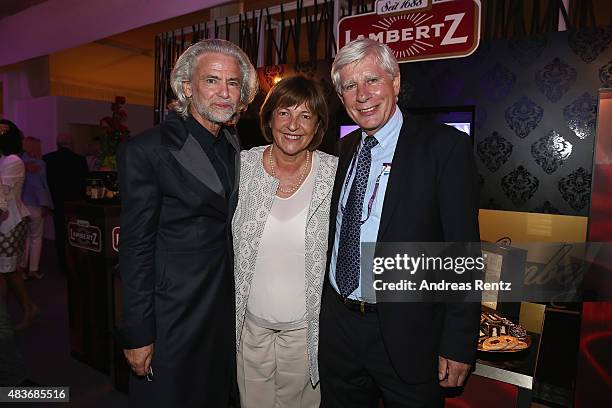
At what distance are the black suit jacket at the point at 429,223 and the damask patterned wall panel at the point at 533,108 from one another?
2.96 meters

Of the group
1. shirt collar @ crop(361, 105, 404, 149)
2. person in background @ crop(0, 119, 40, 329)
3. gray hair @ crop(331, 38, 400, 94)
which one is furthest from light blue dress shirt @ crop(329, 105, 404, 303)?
person in background @ crop(0, 119, 40, 329)

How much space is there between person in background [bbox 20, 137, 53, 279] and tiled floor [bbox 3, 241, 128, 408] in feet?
2.51

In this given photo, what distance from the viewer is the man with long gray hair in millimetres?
1559

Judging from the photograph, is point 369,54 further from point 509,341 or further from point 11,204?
point 11,204

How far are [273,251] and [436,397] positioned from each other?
830 millimetres

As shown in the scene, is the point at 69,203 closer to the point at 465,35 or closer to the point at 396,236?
the point at 396,236

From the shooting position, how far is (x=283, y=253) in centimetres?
187

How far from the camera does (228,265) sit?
1.78 m

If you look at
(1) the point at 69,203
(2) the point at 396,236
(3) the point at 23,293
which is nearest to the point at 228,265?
(2) the point at 396,236

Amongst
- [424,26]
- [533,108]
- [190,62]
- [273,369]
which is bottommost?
[273,369]

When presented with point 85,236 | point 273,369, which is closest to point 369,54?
point 273,369

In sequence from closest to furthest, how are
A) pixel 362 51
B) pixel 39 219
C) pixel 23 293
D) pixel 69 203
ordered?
1. pixel 362 51
2. pixel 69 203
3. pixel 23 293
4. pixel 39 219

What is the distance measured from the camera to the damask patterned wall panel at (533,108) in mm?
3730

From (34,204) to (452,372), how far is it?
19.2 ft
